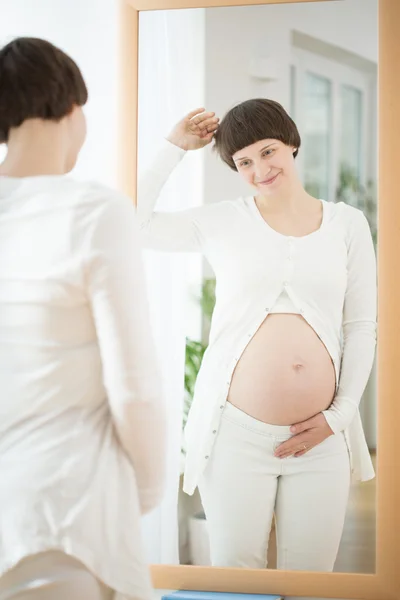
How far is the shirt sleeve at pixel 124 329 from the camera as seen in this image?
1.17m

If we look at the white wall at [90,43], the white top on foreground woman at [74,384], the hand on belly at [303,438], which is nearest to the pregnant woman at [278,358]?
the hand on belly at [303,438]

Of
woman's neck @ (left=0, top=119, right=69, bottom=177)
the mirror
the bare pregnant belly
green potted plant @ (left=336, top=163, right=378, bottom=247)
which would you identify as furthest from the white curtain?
woman's neck @ (left=0, top=119, right=69, bottom=177)

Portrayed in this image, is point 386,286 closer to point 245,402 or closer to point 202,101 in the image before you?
point 245,402

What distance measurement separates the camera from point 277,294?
90.5 inches

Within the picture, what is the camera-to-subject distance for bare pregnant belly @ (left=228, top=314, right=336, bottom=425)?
2.27 metres

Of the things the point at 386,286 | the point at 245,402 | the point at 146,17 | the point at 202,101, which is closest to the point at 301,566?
the point at 245,402

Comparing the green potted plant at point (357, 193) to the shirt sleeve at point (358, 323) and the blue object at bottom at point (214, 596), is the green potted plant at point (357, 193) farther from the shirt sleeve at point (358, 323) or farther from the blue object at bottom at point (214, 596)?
the blue object at bottom at point (214, 596)

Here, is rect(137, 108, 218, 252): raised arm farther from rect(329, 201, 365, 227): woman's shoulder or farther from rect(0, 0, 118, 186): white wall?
rect(329, 201, 365, 227): woman's shoulder

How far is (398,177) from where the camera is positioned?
2.34m

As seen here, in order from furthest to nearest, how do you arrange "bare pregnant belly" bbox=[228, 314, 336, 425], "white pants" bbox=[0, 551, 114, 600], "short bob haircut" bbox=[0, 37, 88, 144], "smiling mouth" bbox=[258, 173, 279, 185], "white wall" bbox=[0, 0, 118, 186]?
"white wall" bbox=[0, 0, 118, 186]
"smiling mouth" bbox=[258, 173, 279, 185]
"bare pregnant belly" bbox=[228, 314, 336, 425]
"short bob haircut" bbox=[0, 37, 88, 144]
"white pants" bbox=[0, 551, 114, 600]

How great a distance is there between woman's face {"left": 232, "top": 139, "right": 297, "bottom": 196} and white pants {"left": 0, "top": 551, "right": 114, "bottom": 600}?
144 cm

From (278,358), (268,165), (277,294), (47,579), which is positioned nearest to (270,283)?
(277,294)

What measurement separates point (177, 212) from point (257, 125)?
343 millimetres

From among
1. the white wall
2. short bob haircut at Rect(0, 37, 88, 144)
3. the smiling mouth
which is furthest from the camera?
the white wall
